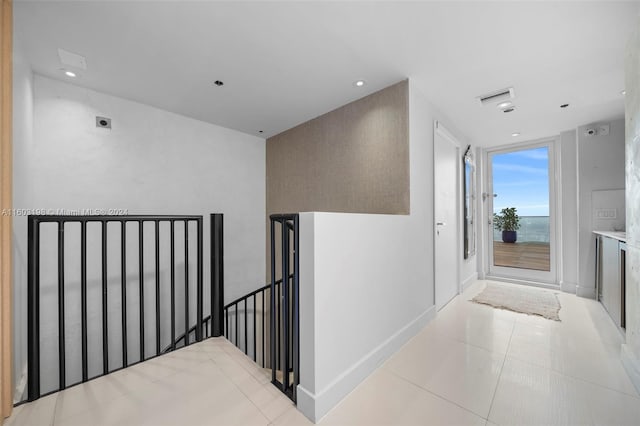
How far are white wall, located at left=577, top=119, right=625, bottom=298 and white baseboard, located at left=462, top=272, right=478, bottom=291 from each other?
4.24 feet

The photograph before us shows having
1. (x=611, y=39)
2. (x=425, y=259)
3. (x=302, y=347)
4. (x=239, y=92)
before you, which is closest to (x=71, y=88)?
(x=239, y=92)

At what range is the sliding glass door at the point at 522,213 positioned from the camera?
413 cm

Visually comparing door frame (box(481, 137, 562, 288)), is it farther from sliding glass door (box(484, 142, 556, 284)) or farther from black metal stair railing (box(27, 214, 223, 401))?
black metal stair railing (box(27, 214, 223, 401))

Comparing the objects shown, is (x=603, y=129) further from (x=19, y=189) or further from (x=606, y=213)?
(x=19, y=189)

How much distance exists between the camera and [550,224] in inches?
162

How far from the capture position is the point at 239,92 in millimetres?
2729

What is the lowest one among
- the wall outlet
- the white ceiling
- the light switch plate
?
the light switch plate

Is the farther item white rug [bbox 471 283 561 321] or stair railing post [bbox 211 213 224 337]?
white rug [bbox 471 283 561 321]

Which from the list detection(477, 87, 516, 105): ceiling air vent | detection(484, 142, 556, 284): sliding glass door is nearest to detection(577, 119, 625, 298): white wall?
detection(484, 142, 556, 284): sliding glass door

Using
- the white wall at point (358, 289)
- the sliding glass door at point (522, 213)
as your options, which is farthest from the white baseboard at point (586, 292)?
the white wall at point (358, 289)

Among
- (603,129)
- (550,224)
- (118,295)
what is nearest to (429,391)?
(118,295)

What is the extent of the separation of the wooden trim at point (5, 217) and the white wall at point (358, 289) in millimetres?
1514

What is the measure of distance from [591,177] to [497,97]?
2.24 metres

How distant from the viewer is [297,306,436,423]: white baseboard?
4.66 ft
